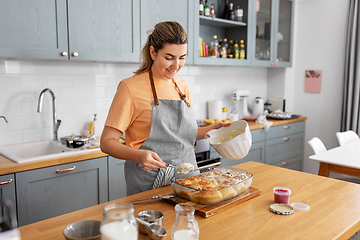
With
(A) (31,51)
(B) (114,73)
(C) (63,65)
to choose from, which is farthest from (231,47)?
(A) (31,51)

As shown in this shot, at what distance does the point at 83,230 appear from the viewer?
102 centimetres

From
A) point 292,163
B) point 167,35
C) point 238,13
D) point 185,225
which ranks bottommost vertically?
point 292,163

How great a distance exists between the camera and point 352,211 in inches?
54.5

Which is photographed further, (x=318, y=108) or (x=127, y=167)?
(x=318, y=108)

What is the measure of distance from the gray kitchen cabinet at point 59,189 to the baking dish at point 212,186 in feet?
3.64

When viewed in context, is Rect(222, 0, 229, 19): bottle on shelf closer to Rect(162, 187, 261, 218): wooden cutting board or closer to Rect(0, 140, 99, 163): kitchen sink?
Rect(0, 140, 99, 163): kitchen sink

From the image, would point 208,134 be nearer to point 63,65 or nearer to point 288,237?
point 288,237

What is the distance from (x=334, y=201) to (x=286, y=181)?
12.2 inches

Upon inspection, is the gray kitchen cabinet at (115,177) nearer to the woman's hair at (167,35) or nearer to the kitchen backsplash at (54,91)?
the kitchen backsplash at (54,91)

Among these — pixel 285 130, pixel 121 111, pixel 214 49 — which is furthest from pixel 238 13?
pixel 121 111

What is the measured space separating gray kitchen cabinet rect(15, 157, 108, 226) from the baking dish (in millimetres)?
1109

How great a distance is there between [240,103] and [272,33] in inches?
37.8

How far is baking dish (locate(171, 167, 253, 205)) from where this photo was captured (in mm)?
1339

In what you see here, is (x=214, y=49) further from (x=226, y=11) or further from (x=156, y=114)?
(x=156, y=114)
